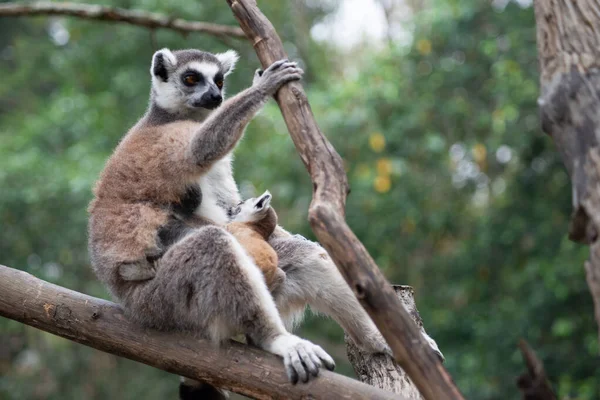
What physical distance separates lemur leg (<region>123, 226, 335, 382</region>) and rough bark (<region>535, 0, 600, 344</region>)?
5.53 ft

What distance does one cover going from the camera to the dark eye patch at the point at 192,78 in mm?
5621

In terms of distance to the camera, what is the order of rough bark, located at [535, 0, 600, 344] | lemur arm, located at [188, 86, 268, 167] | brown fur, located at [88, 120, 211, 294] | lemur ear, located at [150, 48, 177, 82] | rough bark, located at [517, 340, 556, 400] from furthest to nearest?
lemur ear, located at [150, 48, 177, 82] < lemur arm, located at [188, 86, 268, 167] < brown fur, located at [88, 120, 211, 294] < rough bark, located at [517, 340, 556, 400] < rough bark, located at [535, 0, 600, 344]

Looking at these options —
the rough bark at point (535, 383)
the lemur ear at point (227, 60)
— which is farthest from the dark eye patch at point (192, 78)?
the rough bark at point (535, 383)

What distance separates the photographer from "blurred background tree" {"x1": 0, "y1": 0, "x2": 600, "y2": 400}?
1034 centimetres

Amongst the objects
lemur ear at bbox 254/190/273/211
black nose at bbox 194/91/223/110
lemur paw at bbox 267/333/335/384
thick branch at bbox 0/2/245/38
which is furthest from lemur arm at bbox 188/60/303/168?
thick branch at bbox 0/2/245/38

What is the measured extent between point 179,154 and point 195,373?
1386 mm

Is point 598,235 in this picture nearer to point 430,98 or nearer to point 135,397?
point 430,98

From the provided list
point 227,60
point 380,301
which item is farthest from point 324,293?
point 227,60

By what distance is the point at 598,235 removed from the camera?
9.34ft

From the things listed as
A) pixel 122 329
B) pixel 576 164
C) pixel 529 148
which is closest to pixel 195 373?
pixel 122 329

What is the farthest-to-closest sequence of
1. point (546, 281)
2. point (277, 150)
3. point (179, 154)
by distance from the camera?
point (277, 150) < point (546, 281) < point (179, 154)

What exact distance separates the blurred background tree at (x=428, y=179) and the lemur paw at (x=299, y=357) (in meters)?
6.02

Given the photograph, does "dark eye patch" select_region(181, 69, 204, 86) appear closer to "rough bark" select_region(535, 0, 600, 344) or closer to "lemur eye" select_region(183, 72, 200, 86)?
"lemur eye" select_region(183, 72, 200, 86)

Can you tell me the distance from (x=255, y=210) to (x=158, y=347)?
1.08m
